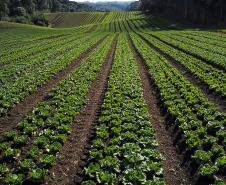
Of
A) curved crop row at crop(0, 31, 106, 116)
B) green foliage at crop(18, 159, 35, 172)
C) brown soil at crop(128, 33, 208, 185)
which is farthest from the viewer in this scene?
curved crop row at crop(0, 31, 106, 116)

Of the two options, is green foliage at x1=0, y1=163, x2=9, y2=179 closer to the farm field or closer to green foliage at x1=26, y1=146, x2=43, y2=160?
the farm field

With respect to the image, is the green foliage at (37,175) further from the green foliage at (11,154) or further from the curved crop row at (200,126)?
the curved crop row at (200,126)

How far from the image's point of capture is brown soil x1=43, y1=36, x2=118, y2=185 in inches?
268

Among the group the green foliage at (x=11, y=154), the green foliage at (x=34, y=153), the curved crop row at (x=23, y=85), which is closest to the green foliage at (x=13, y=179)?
the green foliage at (x=34, y=153)

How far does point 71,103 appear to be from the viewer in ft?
37.9

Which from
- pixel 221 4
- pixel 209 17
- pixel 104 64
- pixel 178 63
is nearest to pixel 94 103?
pixel 104 64

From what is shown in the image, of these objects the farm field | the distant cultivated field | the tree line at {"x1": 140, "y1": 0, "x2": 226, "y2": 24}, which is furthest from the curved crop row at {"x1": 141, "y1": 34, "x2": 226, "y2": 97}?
the distant cultivated field

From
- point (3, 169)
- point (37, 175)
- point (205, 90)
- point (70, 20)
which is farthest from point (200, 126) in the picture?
point (70, 20)

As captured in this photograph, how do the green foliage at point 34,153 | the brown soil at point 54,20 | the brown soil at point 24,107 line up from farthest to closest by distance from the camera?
the brown soil at point 54,20
the brown soil at point 24,107
the green foliage at point 34,153

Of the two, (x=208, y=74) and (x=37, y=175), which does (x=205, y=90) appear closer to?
(x=208, y=74)

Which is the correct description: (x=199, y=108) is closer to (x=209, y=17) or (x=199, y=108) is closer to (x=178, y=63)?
(x=178, y=63)

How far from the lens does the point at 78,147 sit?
8.41 meters

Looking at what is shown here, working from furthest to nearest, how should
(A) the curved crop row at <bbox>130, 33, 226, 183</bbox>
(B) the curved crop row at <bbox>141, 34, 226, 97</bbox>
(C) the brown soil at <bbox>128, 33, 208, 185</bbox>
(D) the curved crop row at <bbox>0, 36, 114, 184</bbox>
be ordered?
(B) the curved crop row at <bbox>141, 34, 226, 97</bbox>, (A) the curved crop row at <bbox>130, 33, 226, 183</bbox>, (C) the brown soil at <bbox>128, 33, 208, 185</bbox>, (D) the curved crop row at <bbox>0, 36, 114, 184</bbox>

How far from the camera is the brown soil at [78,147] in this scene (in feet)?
22.4
